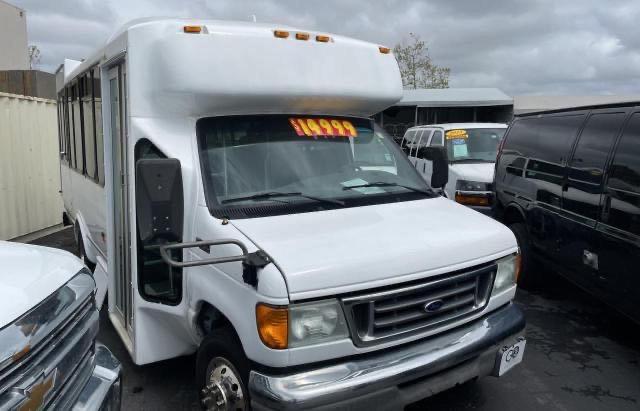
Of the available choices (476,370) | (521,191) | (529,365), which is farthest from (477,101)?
(476,370)

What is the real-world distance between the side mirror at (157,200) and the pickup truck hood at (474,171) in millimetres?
6145

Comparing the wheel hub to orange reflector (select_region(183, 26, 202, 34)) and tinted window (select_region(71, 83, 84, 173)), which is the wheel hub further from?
tinted window (select_region(71, 83, 84, 173))

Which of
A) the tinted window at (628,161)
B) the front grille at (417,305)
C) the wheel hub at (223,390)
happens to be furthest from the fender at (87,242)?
the tinted window at (628,161)

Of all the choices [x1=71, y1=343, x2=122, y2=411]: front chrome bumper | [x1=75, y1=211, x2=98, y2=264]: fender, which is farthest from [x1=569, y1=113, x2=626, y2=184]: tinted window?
[x1=75, y1=211, x2=98, y2=264]: fender

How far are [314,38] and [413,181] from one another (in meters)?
1.30

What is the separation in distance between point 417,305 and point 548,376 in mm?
2049

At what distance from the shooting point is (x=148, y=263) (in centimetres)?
360

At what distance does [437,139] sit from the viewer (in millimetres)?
9961

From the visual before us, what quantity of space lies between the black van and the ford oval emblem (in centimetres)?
201

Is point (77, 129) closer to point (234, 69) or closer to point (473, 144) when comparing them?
point (234, 69)

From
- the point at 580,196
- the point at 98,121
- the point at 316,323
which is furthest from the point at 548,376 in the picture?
the point at 98,121

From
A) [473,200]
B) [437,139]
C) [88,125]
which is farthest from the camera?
[437,139]

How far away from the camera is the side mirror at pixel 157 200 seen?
8.45ft

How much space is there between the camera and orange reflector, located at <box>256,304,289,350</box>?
2.46 metres
